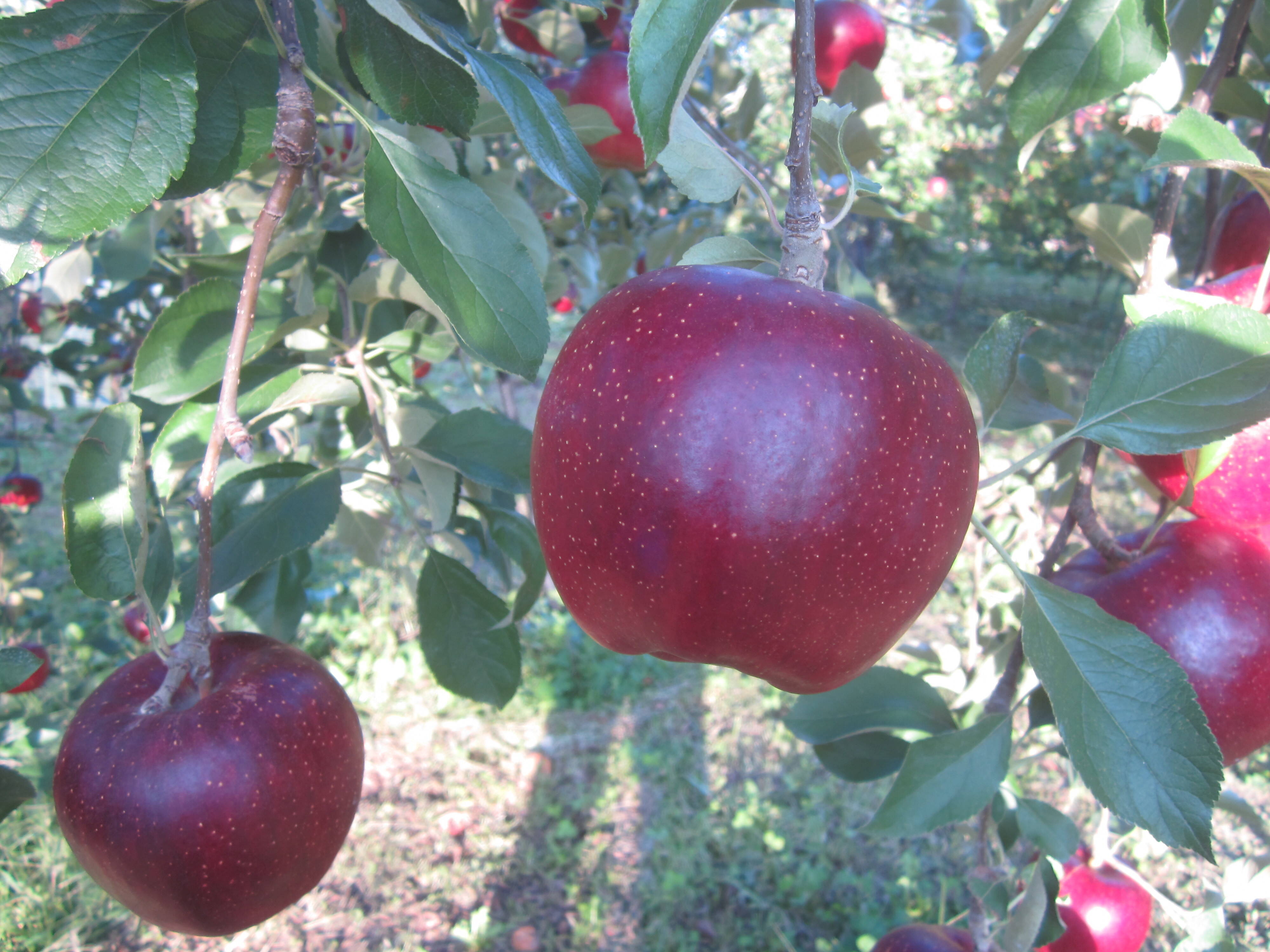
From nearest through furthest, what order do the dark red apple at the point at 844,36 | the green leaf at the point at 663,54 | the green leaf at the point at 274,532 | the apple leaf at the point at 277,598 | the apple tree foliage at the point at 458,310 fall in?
1. the green leaf at the point at 663,54
2. the apple tree foliage at the point at 458,310
3. the green leaf at the point at 274,532
4. the apple leaf at the point at 277,598
5. the dark red apple at the point at 844,36

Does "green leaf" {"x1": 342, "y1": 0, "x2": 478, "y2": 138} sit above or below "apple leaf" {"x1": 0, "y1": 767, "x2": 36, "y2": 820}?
above

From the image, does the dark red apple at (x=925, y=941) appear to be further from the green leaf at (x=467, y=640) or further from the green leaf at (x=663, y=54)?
the green leaf at (x=663, y=54)

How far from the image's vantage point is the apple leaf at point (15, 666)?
59 centimetres

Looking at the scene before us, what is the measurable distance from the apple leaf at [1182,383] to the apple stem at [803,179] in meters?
0.22

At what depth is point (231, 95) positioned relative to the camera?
600 mm

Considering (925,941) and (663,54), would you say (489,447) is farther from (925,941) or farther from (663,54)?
(925,941)

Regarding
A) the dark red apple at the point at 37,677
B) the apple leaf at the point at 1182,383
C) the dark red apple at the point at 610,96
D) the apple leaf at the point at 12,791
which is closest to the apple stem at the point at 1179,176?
the apple leaf at the point at 1182,383

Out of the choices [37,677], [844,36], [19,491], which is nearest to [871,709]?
[844,36]

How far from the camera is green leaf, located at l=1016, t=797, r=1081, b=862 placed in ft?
2.38

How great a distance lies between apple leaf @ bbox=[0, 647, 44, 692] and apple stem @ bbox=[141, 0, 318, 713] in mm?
119

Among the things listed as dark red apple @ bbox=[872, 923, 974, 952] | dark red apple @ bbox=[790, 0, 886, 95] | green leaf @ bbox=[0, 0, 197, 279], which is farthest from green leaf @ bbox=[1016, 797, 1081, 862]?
dark red apple @ bbox=[790, 0, 886, 95]

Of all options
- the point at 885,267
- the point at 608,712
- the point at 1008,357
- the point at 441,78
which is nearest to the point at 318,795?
the point at 441,78

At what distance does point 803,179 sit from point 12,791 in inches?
29.5

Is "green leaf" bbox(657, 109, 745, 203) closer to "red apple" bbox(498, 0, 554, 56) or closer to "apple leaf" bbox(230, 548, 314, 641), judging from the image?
"apple leaf" bbox(230, 548, 314, 641)
